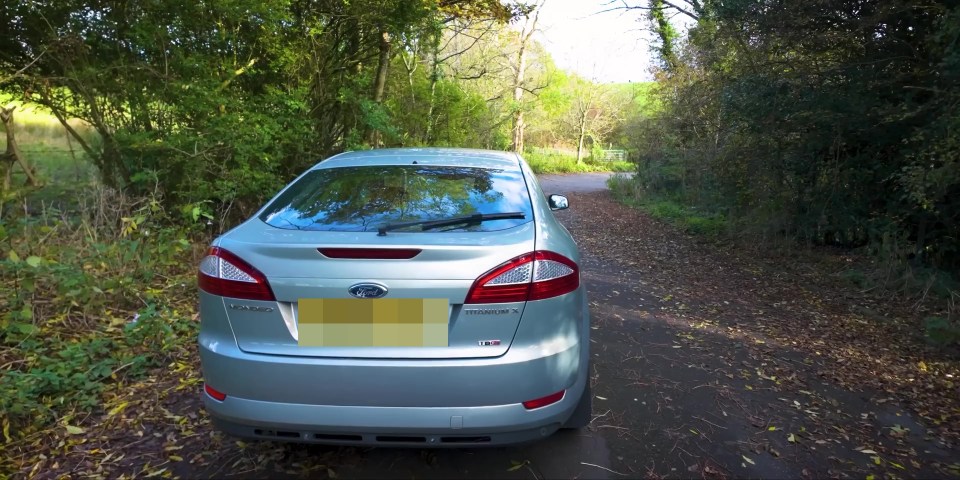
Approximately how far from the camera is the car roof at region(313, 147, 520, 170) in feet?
11.2

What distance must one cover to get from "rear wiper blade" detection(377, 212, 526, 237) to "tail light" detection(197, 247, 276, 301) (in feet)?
1.77

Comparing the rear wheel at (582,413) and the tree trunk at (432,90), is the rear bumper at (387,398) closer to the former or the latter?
the rear wheel at (582,413)

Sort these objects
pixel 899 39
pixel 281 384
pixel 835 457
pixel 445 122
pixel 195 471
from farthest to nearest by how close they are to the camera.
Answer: pixel 445 122 → pixel 899 39 → pixel 835 457 → pixel 195 471 → pixel 281 384

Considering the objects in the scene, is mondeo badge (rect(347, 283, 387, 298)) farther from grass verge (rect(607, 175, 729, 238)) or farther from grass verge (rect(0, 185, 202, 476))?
grass verge (rect(607, 175, 729, 238))

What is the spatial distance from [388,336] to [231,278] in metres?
0.74

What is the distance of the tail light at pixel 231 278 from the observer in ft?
7.88

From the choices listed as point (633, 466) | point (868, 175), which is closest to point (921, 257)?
point (868, 175)

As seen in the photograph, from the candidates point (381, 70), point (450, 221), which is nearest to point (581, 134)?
point (381, 70)

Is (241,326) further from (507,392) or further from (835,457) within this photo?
(835,457)

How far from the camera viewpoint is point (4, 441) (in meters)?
3.02

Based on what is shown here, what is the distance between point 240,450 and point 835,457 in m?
3.23

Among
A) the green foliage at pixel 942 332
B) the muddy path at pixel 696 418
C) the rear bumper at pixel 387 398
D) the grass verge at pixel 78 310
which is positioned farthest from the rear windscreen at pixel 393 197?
the green foliage at pixel 942 332

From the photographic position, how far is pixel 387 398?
2.33m

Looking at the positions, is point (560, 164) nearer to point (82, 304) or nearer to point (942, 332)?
point (942, 332)
